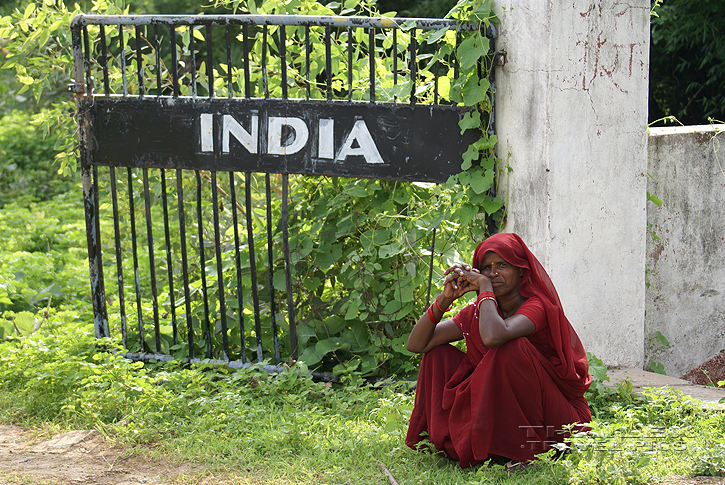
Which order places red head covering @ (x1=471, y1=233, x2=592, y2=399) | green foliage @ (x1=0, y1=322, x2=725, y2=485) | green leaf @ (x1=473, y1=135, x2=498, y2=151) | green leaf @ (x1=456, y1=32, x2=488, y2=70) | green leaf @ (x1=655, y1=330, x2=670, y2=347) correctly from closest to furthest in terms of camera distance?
green foliage @ (x1=0, y1=322, x2=725, y2=485) → red head covering @ (x1=471, y1=233, x2=592, y2=399) → green leaf @ (x1=456, y1=32, x2=488, y2=70) → green leaf @ (x1=473, y1=135, x2=498, y2=151) → green leaf @ (x1=655, y1=330, x2=670, y2=347)

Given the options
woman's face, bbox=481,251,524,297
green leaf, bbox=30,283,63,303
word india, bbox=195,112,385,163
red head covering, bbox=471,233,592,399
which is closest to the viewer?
red head covering, bbox=471,233,592,399

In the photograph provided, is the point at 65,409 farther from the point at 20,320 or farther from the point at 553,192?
the point at 553,192

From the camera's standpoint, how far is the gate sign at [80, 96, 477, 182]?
3.85 m

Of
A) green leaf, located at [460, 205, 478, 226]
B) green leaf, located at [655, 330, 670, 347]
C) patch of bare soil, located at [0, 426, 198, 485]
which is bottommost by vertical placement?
patch of bare soil, located at [0, 426, 198, 485]

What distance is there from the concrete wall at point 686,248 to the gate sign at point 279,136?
157 centimetres

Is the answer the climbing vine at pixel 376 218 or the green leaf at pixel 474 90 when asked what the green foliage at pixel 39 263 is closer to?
the climbing vine at pixel 376 218

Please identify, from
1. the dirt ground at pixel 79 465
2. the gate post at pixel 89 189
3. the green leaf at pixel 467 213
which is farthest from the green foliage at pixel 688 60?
the dirt ground at pixel 79 465

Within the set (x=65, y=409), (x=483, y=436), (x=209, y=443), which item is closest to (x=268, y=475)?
(x=209, y=443)

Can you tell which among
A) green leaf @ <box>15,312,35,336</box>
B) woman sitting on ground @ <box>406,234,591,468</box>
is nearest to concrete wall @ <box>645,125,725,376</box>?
woman sitting on ground @ <box>406,234,591,468</box>

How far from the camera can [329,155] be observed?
3.95 meters

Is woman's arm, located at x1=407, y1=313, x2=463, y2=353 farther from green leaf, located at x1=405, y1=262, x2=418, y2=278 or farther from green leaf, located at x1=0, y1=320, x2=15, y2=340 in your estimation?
green leaf, located at x1=0, y1=320, x2=15, y2=340

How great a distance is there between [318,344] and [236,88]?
2.17 metres

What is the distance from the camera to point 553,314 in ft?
9.68

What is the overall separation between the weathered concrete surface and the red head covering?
797 millimetres
